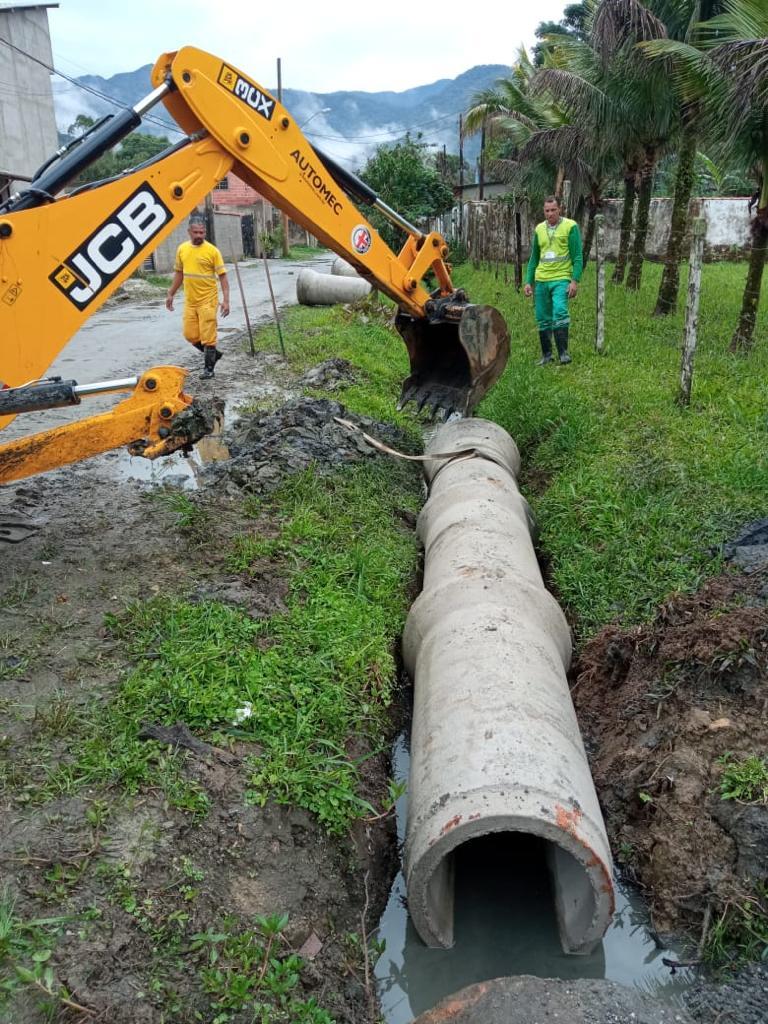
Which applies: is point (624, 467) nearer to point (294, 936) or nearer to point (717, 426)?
→ point (717, 426)

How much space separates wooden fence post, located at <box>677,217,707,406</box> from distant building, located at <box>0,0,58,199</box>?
2257cm

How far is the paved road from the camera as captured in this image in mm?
8367

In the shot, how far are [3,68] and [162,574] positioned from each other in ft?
83.7

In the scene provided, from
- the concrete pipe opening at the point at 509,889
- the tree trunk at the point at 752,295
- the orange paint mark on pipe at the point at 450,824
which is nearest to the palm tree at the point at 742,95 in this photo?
the tree trunk at the point at 752,295

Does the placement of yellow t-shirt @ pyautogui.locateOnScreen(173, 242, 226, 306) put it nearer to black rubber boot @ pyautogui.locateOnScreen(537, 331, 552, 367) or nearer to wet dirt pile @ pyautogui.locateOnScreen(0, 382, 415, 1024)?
black rubber boot @ pyautogui.locateOnScreen(537, 331, 552, 367)

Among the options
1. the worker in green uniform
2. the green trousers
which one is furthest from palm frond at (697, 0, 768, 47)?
the green trousers

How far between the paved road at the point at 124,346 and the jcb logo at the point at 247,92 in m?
4.11

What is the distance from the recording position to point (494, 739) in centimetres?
334

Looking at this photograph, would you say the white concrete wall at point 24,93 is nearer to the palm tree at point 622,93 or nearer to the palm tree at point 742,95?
A: the palm tree at point 622,93

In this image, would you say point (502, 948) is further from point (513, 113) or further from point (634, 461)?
point (513, 113)

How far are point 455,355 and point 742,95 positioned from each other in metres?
4.08

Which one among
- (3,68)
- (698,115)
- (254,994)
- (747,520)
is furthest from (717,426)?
(3,68)

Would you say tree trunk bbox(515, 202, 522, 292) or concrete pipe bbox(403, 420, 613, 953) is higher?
tree trunk bbox(515, 202, 522, 292)

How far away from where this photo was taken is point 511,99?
23.4 metres
